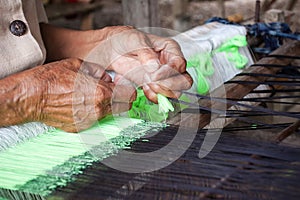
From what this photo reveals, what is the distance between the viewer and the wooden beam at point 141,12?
2.52 metres

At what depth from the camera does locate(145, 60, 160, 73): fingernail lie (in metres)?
1.30

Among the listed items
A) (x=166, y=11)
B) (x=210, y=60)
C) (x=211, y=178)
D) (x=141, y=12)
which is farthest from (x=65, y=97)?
(x=166, y=11)

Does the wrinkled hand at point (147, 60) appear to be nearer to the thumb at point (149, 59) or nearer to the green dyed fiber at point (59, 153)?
the thumb at point (149, 59)

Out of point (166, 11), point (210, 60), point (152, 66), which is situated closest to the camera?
point (152, 66)

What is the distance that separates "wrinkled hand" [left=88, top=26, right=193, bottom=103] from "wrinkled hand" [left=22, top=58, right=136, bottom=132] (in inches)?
4.9

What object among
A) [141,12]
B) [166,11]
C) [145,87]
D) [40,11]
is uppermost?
[40,11]

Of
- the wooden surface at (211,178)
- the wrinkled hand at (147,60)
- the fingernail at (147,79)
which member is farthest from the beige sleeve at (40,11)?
the wooden surface at (211,178)

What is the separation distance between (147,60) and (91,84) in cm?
22

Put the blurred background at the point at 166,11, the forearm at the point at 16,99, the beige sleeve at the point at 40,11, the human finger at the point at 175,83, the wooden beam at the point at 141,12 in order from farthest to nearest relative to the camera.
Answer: the blurred background at the point at 166,11, the wooden beam at the point at 141,12, the beige sleeve at the point at 40,11, the human finger at the point at 175,83, the forearm at the point at 16,99

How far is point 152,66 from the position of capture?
1312 mm

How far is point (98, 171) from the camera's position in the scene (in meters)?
0.96

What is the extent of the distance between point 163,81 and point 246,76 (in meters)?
0.44

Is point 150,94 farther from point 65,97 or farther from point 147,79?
point 65,97

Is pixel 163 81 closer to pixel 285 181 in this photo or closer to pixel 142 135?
pixel 142 135
